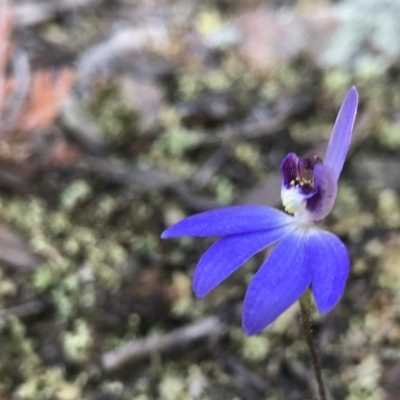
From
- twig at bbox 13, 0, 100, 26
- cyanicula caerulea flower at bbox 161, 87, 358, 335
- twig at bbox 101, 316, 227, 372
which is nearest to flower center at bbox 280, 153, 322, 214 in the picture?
cyanicula caerulea flower at bbox 161, 87, 358, 335

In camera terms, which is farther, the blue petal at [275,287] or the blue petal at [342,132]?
the blue petal at [342,132]

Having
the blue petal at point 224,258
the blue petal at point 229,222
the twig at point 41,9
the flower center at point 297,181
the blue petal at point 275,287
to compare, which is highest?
the twig at point 41,9

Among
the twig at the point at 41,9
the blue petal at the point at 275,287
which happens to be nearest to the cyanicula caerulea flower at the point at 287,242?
the blue petal at the point at 275,287

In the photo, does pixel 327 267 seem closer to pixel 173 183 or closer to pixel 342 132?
pixel 342 132

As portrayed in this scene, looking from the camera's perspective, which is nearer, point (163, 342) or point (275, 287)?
point (275, 287)

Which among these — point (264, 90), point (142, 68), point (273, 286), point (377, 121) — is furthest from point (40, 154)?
point (273, 286)

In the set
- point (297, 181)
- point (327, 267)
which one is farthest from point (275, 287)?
point (297, 181)

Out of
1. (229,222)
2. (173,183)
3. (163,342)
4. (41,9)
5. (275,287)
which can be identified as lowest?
(275,287)

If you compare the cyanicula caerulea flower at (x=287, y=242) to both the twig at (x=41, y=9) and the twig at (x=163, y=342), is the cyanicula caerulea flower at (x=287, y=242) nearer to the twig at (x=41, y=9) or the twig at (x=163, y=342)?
the twig at (x=163, y=342)
